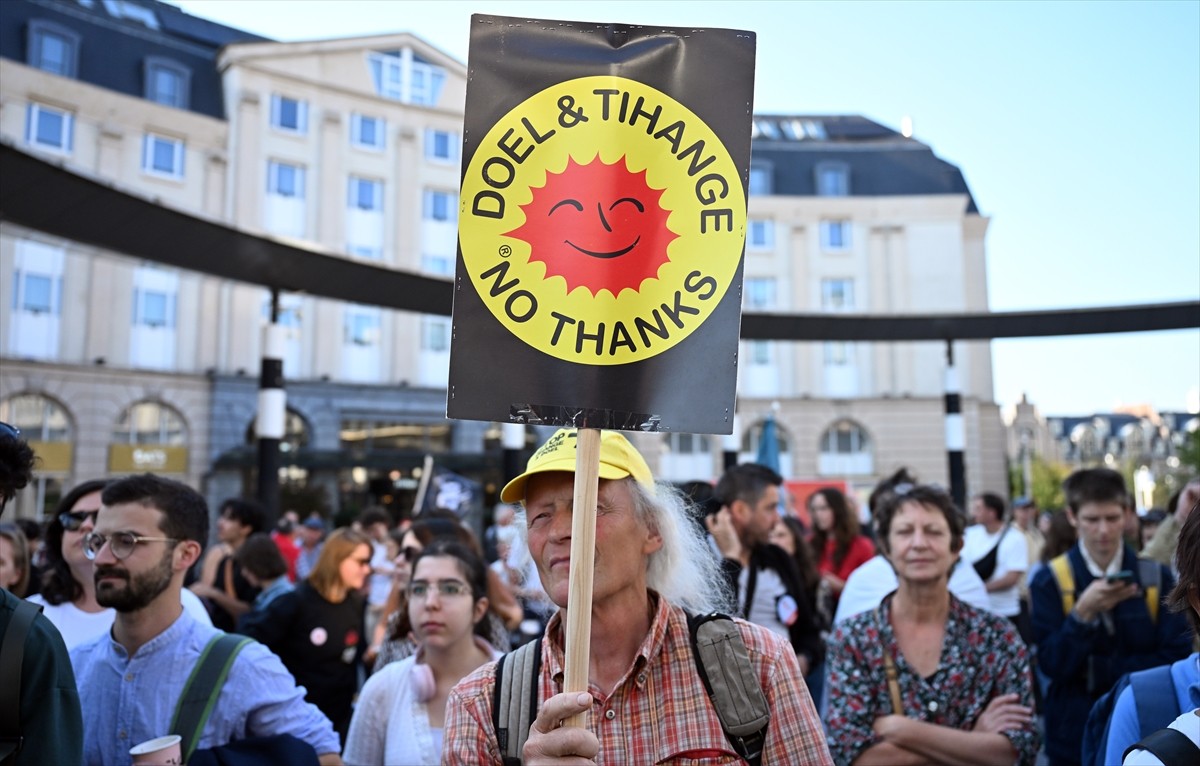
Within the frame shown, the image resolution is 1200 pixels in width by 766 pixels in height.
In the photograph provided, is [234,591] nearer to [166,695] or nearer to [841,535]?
[166,695]

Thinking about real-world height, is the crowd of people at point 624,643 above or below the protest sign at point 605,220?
below

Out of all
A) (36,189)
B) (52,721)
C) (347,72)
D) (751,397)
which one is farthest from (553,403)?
(751,397)

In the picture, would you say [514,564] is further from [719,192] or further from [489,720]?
[719,192]

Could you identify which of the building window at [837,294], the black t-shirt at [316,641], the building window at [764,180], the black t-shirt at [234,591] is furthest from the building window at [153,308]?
the black t-shirt at [316,641]

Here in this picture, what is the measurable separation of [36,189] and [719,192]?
5.84 meters

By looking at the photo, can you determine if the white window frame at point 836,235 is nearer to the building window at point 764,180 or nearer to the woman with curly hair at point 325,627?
the building window at point 764,180

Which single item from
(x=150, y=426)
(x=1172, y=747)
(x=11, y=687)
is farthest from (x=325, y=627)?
(x=150, y=426)

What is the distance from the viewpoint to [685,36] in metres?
2.12

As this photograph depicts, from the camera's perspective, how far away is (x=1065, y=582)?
4676 millimetres

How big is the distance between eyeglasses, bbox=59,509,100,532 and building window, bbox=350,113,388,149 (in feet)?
93.6

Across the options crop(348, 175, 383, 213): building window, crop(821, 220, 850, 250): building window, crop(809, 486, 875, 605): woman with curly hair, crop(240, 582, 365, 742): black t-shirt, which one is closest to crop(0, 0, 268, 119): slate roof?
crop(348, 175, 383, 213): building window

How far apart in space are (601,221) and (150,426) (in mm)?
29194

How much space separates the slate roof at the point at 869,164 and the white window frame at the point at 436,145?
1188 cm

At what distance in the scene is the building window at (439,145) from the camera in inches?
1248
